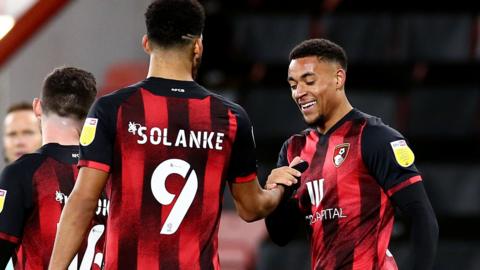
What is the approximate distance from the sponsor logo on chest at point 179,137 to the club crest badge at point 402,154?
745 millimetres

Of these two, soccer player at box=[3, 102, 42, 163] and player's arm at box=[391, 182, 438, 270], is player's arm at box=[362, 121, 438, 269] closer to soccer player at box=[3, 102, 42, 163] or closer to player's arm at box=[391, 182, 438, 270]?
player's arm at box=[391, 182, 438, 270]

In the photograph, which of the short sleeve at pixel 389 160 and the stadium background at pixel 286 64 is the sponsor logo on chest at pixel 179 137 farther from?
the stadium background at pixel 286 64

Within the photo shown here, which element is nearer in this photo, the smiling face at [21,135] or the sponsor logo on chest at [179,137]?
the sponsor logo on chest at [179,137]

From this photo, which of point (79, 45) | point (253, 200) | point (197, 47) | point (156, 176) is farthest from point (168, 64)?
point (79, 45)

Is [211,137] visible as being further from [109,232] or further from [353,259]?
[353,259]

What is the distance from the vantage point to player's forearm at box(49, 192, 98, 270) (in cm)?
335

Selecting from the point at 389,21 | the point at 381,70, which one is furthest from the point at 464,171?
the point at 389,21

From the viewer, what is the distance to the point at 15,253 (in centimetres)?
385

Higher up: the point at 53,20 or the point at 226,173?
the point at 53,20

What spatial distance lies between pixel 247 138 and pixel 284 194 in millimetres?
520

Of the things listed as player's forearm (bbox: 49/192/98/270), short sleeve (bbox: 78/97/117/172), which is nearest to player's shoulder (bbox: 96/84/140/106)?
short sleeve (bbox: 78/97/117/172)

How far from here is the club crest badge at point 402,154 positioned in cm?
386

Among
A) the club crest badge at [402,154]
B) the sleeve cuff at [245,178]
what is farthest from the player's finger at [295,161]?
the sleeve cuff at [245,178]

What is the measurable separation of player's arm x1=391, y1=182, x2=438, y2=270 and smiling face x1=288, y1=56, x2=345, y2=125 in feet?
1.53
